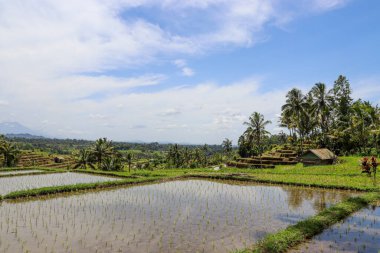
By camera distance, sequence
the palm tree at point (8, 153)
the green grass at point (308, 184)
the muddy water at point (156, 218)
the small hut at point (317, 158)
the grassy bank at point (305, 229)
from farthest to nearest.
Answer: the palm tree at point (8, 153) → the small hut at point (317, 158) → the muddy water at point (156, 218) → the green grass at point (308, 184) → the grassy bank at point (305, 229)

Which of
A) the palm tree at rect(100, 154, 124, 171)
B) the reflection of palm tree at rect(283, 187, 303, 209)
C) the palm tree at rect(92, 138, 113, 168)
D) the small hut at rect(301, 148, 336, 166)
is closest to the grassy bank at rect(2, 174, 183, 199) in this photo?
the reflection of palm tree at rect(283, 187, 303, 209)

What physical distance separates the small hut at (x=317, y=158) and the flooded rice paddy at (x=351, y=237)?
66.3ft

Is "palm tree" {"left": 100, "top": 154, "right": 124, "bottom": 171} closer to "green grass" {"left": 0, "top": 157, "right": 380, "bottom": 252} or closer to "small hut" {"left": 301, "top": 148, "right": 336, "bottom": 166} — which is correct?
"green grass" {"left": 0, "top": 157, "right": 380, "bottom": 252}

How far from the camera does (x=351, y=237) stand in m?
10.2

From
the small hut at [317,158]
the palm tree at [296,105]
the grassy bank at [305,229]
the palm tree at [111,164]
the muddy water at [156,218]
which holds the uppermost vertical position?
the palm tree at [296,105]

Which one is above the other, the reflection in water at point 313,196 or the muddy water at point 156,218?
the reflection in water at point 313,196

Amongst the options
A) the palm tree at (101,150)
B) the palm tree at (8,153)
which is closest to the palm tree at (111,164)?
the palm tree at (101,150)

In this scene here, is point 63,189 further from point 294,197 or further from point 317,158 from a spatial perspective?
point 317,158

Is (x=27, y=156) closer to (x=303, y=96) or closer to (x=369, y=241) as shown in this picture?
(x=303, y=96)

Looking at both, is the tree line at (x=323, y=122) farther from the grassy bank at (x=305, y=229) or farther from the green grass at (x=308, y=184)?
the grassy bank at (x=305, y=229)

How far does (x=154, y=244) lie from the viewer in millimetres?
9789

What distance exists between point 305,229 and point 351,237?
58.8 inches

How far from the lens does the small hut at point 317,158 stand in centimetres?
3228

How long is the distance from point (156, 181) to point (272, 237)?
53.2ft
